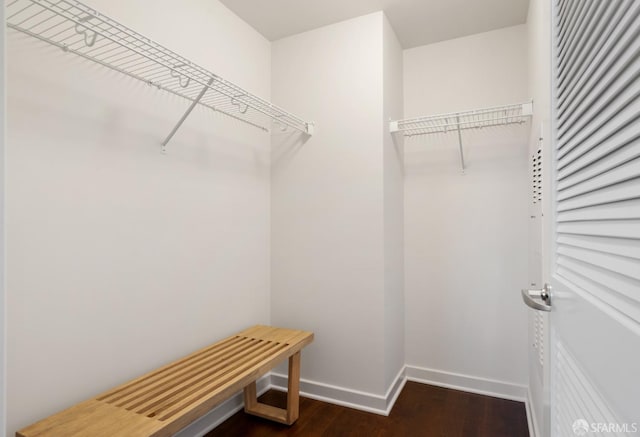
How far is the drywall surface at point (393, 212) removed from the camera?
2.36 m

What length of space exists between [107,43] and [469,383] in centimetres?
300

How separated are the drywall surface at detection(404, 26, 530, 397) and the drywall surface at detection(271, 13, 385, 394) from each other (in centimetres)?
60

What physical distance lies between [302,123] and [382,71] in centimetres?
63

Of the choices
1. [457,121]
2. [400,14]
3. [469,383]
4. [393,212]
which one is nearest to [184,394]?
[393,212]

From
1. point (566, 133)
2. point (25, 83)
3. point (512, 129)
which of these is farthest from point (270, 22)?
point (566, 133)

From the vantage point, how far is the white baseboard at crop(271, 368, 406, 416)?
227cm

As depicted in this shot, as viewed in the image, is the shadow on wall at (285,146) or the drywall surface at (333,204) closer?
the drywall surface at (333,204)

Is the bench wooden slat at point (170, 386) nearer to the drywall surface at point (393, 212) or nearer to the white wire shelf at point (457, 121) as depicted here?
the drywall surface at point (393, 212)

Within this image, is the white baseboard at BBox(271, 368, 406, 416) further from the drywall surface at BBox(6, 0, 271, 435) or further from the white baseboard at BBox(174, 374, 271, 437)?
the drywall surface at BBox(6, 0, 271, 435)

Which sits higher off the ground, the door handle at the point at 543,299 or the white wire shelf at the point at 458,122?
the white wire shelf at the point at 458,122

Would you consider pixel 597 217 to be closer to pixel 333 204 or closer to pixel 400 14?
pixel 333 204

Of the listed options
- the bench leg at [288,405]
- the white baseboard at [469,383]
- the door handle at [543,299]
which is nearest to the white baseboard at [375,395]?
the white baseboard at [469,383]

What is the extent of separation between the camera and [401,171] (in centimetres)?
276

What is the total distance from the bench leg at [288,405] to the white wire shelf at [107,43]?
1490 millimetres
